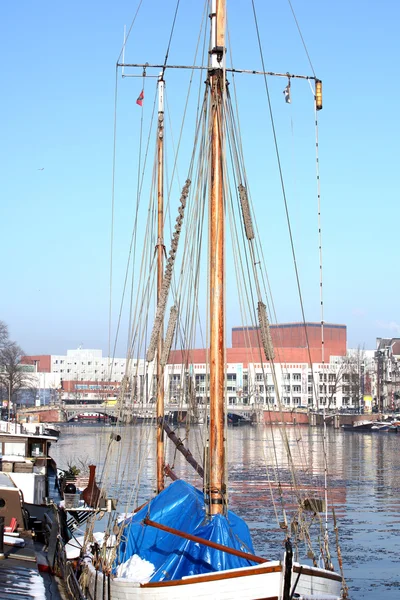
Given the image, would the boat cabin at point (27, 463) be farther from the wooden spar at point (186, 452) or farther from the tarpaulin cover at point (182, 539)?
the tarpaulin cover at point (182, 539)

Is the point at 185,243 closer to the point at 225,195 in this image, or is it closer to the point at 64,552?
the point at 225,195

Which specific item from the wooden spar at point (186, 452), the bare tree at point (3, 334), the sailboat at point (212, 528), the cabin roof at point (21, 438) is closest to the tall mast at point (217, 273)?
the sailboat at point (212, 528)

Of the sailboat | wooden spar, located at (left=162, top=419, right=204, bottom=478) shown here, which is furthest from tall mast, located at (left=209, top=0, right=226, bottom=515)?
wooden spar, located at (left=162, top=419, right=204, bottom=478)

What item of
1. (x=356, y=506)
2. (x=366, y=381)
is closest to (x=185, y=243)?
(x=356, y=506)

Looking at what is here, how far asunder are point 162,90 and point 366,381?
174 m

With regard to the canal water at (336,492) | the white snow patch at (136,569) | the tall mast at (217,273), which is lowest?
the canal water at (336,492)

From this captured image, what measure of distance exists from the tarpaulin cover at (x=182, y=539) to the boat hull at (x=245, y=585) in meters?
0.97

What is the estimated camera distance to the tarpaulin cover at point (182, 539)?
16047 millimetres

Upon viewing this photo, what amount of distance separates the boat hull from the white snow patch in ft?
2.79

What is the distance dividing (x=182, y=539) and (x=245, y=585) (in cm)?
261

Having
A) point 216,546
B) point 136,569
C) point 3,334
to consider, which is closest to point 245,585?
point 216,546

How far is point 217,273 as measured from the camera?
728 inches

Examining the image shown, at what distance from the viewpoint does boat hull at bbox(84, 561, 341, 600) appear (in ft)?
47.2

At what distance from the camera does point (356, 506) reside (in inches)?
1778
